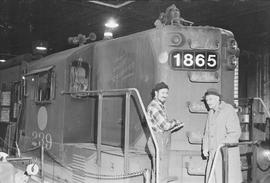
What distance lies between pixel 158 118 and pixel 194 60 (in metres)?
1.01

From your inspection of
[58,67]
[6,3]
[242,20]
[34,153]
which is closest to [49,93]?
[58,67]

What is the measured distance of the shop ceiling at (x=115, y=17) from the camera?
9258 millimetres

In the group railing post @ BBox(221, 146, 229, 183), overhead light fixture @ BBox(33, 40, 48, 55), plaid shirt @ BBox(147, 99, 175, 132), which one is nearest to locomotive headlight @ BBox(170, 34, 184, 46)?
plaid shirt @ BBox(147, 99, 175, 132)

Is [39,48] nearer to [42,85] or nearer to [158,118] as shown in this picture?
[42,85]

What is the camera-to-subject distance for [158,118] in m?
4.03

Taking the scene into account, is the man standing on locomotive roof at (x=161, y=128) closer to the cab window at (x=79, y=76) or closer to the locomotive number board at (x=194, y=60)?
the locomotive number board at (x=194, y=60)

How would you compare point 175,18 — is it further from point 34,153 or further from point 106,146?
point 34,153

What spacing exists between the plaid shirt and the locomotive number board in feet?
2.44

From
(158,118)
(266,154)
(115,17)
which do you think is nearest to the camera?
(158,118)

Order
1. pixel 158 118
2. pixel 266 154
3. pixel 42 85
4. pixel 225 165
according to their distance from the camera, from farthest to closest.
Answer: pixel 42 85, pixel 266 154, pixel 158 118, pixel 225 165

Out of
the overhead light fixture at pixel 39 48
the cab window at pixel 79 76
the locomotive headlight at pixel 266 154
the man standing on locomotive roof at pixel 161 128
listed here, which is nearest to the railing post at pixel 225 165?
the man standing on locomotive roof at pixel 161 128

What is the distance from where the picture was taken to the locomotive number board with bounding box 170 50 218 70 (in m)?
4.59

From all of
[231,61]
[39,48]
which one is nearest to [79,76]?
[231,61]

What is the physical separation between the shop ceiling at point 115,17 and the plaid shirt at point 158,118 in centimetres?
453
